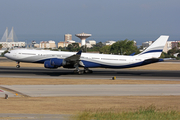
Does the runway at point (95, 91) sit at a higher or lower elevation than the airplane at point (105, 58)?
lower

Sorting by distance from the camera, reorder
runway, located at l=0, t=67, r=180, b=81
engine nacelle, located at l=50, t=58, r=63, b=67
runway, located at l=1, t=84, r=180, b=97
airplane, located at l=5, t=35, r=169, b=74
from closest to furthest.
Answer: runway, located at l=1, t=84, r=180, b=97 → runway, located at l=0, t=67, r=180, b=81 → engine nacelle, located at l=50, t=58, r=63, b=67 → airplane, located at l=5, t=35, r=169, b=74

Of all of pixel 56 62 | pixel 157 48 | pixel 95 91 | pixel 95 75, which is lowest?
pixel 95 91

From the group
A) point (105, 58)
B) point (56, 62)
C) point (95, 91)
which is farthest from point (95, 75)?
point (95, 91)

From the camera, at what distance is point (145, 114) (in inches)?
619

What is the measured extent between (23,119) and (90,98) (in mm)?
9448

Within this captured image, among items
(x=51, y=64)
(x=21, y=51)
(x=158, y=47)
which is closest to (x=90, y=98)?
(x=51, y=64)

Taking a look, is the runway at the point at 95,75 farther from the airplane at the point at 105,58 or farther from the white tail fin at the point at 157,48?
the white tail fin at the point at 157,48

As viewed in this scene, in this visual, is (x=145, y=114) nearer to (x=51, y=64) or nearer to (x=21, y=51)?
(x=51, y=64)

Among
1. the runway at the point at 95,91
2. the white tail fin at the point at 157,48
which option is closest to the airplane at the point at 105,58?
the white tail fin at the point at 157,48

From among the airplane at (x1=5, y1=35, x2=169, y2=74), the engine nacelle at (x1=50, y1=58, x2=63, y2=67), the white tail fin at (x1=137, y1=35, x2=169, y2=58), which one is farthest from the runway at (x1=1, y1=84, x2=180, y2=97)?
the white tail fin at (x1=137, y1=35, x2=169, y2=58)

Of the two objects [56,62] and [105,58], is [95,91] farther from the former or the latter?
[105,58]

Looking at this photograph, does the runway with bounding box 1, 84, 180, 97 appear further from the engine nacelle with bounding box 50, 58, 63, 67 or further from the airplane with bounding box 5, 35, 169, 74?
the airplane with bounding box 5, 35, 169, 74

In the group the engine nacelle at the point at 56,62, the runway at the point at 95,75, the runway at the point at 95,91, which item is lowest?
the runway at the point at 95,91

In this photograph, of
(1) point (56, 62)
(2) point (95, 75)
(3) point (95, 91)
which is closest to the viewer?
(3) point (95, 91)
